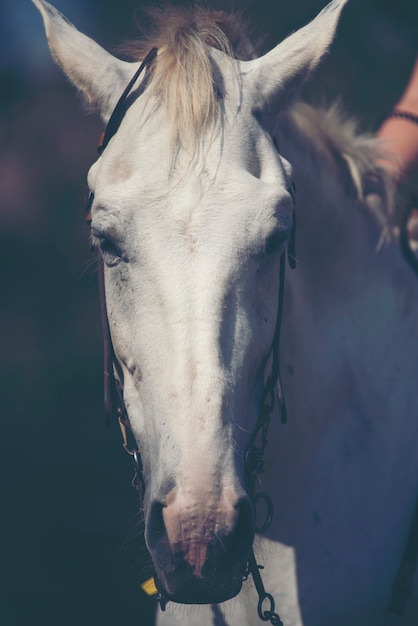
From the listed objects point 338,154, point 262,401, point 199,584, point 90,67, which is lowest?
point 199,584

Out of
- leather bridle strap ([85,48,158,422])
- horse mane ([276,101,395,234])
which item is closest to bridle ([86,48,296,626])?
leather bridle strap ([85,48,158,422])

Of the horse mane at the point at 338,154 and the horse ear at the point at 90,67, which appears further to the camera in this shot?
the horse mane at the point at 338,154

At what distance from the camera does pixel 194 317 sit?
126 cm

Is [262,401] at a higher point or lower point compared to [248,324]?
lower

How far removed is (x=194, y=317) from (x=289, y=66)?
0.74 m

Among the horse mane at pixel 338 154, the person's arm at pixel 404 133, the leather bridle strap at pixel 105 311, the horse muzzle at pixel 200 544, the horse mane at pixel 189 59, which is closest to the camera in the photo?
the horse muzzle at pixel 200 544

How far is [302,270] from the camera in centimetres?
180

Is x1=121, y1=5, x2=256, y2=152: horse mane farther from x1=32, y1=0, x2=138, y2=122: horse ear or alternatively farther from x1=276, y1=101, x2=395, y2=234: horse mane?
x1=276, y1=101, x2=395, y2=234: horse mane

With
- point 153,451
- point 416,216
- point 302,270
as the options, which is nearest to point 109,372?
point 153,451

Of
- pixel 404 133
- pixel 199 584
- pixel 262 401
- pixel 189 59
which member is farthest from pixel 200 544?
pixel 404 133

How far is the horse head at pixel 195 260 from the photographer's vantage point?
1.22 meters

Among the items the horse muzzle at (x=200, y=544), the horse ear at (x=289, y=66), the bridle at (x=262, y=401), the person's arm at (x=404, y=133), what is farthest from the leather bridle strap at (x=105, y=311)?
the person's arm at (x=404, y=133)

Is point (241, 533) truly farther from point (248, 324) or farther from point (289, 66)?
point (289, 66)

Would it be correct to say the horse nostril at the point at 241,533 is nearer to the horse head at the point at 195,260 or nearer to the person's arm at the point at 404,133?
the horse head at the point at 195,260
